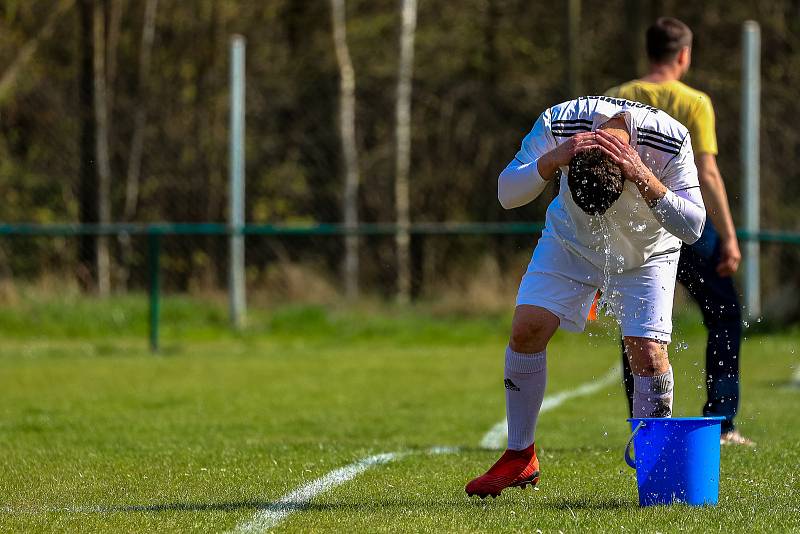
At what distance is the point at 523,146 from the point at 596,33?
18608mm

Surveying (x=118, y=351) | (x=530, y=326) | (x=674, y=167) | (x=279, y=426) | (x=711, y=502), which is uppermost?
(x=674, y=167)

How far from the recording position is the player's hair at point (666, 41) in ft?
23.4

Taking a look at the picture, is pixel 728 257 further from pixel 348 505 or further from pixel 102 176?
pixel 102 176

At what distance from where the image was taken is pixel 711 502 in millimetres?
5168

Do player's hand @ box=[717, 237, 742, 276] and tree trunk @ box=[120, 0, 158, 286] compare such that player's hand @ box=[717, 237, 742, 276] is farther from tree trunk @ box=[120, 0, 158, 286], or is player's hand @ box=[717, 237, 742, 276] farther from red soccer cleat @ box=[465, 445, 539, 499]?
tree trunk @ box=[120, 0, 158, 286]

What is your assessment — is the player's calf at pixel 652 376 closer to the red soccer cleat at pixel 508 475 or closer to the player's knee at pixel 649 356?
the player's knee at pixel 649 356

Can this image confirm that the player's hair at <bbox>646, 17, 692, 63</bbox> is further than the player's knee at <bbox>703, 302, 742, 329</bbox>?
No

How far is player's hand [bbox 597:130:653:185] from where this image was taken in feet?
16.1

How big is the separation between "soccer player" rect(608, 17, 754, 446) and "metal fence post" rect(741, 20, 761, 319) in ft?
26.6

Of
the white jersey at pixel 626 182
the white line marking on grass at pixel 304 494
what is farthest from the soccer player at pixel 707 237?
the white jersey at pixel 626 182

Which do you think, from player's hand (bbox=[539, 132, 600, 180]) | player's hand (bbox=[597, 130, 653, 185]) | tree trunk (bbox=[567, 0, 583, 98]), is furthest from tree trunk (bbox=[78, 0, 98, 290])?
player's hand (bbox=[597, 130, 653, 185])

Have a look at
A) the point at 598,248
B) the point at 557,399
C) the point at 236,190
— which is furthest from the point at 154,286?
the point at 598,248

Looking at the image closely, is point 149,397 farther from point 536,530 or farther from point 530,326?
point 536,530

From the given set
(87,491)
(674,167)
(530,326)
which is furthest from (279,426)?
(674,167)
